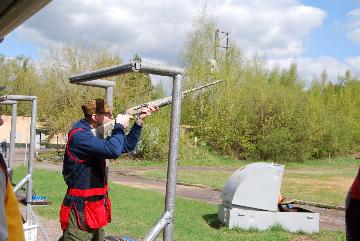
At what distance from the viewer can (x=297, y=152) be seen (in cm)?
3662

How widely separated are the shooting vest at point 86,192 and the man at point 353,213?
223 cm

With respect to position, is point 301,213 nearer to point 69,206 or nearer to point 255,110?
point 69,206

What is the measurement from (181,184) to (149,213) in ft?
26.4

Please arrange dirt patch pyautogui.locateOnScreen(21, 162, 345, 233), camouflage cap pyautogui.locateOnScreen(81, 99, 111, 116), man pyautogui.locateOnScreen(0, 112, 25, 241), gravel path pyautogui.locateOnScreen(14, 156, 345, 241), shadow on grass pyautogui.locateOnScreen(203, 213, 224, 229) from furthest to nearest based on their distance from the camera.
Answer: dirt patch pyautogui.locateOnScreen(21, 162, 345, 233)
shadow on grass pyautogui.locateOnScreen(203, 213, 224, 229)
gravel path pyautogui.locateOnScreen(14, 156, 345, 241)
camouflage cap pyautogui.locateOnScreen(81, 99, 111, 116)
man pyautogui.locateOnScreen(0, 112, 25, 241)

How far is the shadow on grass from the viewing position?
1006 centimetres

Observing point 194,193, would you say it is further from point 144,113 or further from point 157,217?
point 144,113

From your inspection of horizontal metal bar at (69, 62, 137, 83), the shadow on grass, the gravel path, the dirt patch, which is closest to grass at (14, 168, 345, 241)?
the shadow on grass

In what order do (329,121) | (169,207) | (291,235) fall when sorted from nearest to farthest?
(169,207)
(291,235)
(329,121)

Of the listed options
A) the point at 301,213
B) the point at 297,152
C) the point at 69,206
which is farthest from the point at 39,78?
the point at 69,206

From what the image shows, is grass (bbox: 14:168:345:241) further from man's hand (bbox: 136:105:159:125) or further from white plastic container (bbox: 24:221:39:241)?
man's hand (bbox: 136:105:159:125)

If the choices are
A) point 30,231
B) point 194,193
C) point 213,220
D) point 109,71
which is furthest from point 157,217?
point 109,71

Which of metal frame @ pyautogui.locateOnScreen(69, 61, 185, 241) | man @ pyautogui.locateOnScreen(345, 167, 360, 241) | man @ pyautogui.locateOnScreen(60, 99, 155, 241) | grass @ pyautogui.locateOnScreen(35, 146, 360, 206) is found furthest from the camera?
grass @ pyautogui.locateOnScreen(35, 146, 360, 206)

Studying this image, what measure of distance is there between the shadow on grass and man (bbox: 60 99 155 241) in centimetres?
612

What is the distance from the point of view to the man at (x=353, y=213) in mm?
2205
